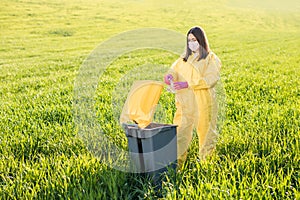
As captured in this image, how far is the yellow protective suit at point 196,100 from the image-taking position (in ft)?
12.5

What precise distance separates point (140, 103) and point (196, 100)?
0.68m

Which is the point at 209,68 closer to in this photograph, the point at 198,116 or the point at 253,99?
the point at 198,116

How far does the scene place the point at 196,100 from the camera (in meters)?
3.86

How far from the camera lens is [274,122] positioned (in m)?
4.79

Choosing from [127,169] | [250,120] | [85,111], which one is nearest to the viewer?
[127,169]

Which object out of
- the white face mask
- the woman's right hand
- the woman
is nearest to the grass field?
the woman's right hand

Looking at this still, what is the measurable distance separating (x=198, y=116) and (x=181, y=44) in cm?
Result: 74

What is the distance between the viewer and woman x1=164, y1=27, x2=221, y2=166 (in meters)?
3.80

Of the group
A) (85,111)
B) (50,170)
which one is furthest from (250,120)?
(50,170)

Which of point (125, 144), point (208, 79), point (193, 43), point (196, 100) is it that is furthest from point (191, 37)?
point (125, 144)

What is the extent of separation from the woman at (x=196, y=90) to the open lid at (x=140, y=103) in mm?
374

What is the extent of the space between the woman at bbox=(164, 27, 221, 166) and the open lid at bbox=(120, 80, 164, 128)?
37cm

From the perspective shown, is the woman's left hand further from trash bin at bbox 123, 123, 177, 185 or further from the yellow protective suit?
trash bin at bbox 123, 123, 177, 185

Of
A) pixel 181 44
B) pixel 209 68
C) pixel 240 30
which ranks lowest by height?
pixel 240 30
